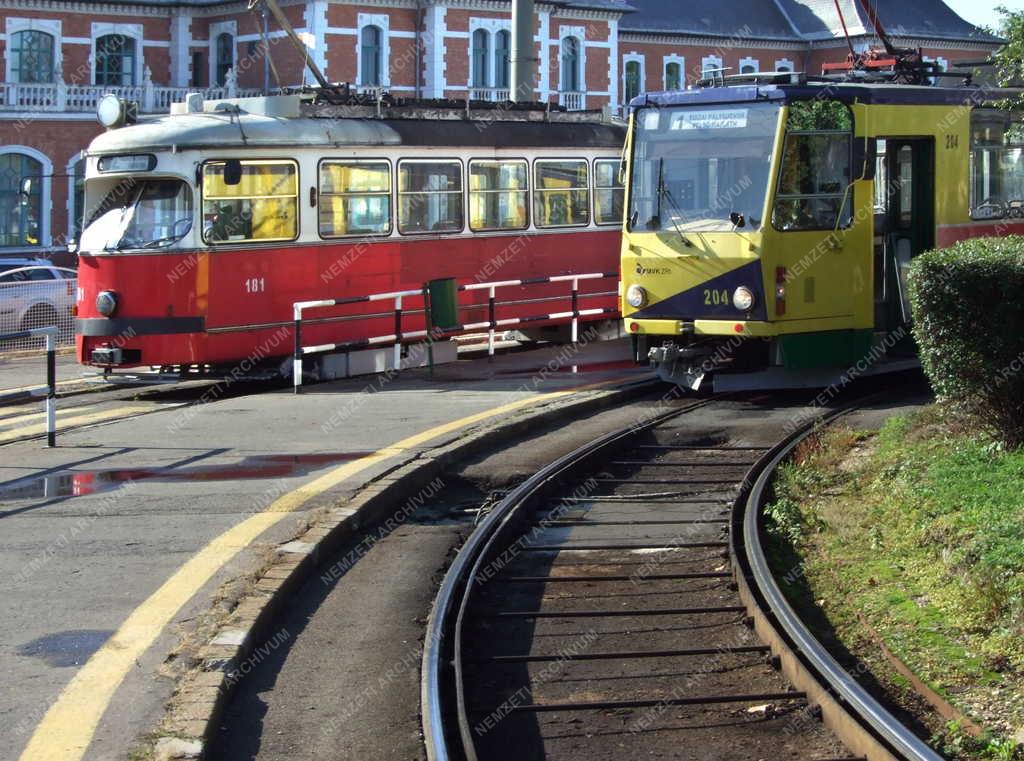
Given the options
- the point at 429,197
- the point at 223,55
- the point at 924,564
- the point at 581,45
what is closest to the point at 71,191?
the point at 223,55

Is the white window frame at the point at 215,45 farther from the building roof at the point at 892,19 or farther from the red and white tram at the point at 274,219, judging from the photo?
the red and white tram at the point at 274,219

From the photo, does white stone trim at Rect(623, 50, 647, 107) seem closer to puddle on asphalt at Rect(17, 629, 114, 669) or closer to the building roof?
the building roof

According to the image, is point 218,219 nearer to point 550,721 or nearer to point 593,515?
point 593,515

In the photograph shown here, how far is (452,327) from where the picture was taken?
19.8 meters

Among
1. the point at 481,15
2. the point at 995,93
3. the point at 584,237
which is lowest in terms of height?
the point at 584,237

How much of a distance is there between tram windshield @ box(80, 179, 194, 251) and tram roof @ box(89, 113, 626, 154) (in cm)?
47

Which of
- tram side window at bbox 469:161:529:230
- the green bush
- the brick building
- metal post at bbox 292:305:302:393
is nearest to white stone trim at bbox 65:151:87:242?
the brick building

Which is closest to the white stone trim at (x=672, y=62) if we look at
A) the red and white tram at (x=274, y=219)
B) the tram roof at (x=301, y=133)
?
the tram roof at (x=301, y=133)

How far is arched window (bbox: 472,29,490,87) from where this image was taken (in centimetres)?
5800

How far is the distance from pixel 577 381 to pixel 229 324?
4129 mm

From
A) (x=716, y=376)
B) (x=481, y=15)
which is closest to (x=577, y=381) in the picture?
(x=716, y=376)

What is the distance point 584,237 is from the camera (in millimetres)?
23344

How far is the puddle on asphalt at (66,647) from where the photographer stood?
7.48m

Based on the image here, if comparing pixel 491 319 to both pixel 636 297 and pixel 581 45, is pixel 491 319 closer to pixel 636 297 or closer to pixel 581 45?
pixel 636 297
